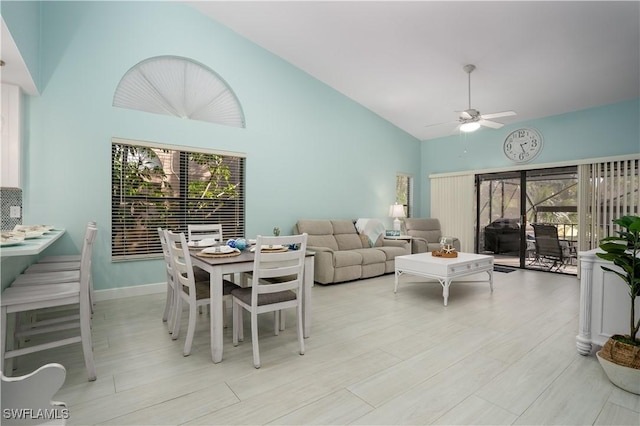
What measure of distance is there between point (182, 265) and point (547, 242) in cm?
605

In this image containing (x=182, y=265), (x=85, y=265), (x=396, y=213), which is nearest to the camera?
(x=85, y=265)

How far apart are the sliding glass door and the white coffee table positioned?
7.75 feet

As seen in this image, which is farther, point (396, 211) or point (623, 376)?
point (396, 211)

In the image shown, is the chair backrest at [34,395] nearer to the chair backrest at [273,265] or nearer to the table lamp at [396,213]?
the chair backrest at [273,265]

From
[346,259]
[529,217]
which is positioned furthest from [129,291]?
[529,217]

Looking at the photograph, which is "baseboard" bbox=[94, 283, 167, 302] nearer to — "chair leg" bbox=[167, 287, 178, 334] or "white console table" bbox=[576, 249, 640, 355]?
"chair leg" bbox=[167, 287, 178, 334]

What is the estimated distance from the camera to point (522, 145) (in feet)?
20.3

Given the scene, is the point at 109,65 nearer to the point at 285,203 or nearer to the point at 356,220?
the point at 285,203

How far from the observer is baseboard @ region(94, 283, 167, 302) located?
388cm

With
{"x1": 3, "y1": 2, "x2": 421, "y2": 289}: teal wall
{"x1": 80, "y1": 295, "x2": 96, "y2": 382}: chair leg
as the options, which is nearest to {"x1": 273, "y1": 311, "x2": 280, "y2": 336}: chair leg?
{"x1": 80, "y1": 295, "x2": 96, "y2": 382}: chair leg

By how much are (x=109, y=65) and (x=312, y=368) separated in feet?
13.5

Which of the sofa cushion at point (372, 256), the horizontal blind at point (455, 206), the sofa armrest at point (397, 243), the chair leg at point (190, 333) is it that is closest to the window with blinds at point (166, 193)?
the sofa cushion at point (372, 256)

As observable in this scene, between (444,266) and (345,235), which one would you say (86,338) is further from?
(345,235)

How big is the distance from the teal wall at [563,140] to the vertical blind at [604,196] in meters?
0.25
